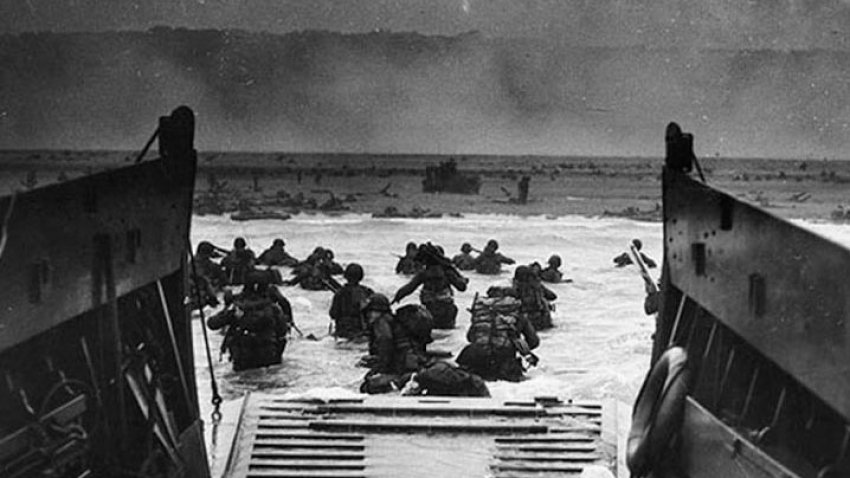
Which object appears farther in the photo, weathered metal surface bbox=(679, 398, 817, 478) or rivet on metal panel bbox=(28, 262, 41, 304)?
weathered metal surface bbox=(679, 398, 817, 478)

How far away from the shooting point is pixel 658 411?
593 cm

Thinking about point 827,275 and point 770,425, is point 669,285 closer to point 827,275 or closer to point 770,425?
point 770,425

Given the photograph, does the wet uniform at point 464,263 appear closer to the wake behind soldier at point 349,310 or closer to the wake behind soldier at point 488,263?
the wake behind soldier at point 488,263

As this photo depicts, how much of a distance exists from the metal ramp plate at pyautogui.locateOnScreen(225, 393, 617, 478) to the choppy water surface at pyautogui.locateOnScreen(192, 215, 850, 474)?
0.36 meters

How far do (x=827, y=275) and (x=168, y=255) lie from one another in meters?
3.59

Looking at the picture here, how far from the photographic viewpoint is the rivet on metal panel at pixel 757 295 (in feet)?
14.9

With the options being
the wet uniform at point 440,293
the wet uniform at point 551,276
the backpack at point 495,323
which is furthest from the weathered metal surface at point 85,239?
the wet uniform at point 551,276

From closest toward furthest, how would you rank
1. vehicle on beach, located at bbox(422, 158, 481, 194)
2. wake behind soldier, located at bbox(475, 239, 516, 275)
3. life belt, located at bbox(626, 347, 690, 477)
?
life belt, located at bbox(626, 347, 690, 477) → wake behind soldier, located at bbox(475, 239, 516, 275) → vehicle on beach, located at bbox(422, 158, 481, 194)

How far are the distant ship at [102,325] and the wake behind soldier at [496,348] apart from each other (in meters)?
4.43

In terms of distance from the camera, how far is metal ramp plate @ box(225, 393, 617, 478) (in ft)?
22.6

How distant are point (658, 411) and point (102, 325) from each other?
2.89 meters

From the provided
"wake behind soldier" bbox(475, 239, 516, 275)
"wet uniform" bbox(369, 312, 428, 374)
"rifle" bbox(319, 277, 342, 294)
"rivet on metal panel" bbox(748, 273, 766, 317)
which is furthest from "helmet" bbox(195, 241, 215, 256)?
"rivet on metal panel" bbox(748, 273, 766, 317)

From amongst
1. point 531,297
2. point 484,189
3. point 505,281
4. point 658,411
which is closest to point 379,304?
point 531,297

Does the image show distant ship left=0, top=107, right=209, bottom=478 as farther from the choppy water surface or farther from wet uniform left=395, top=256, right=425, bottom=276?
→ wet uniform left=395, top=256, right=425, bottom=276
